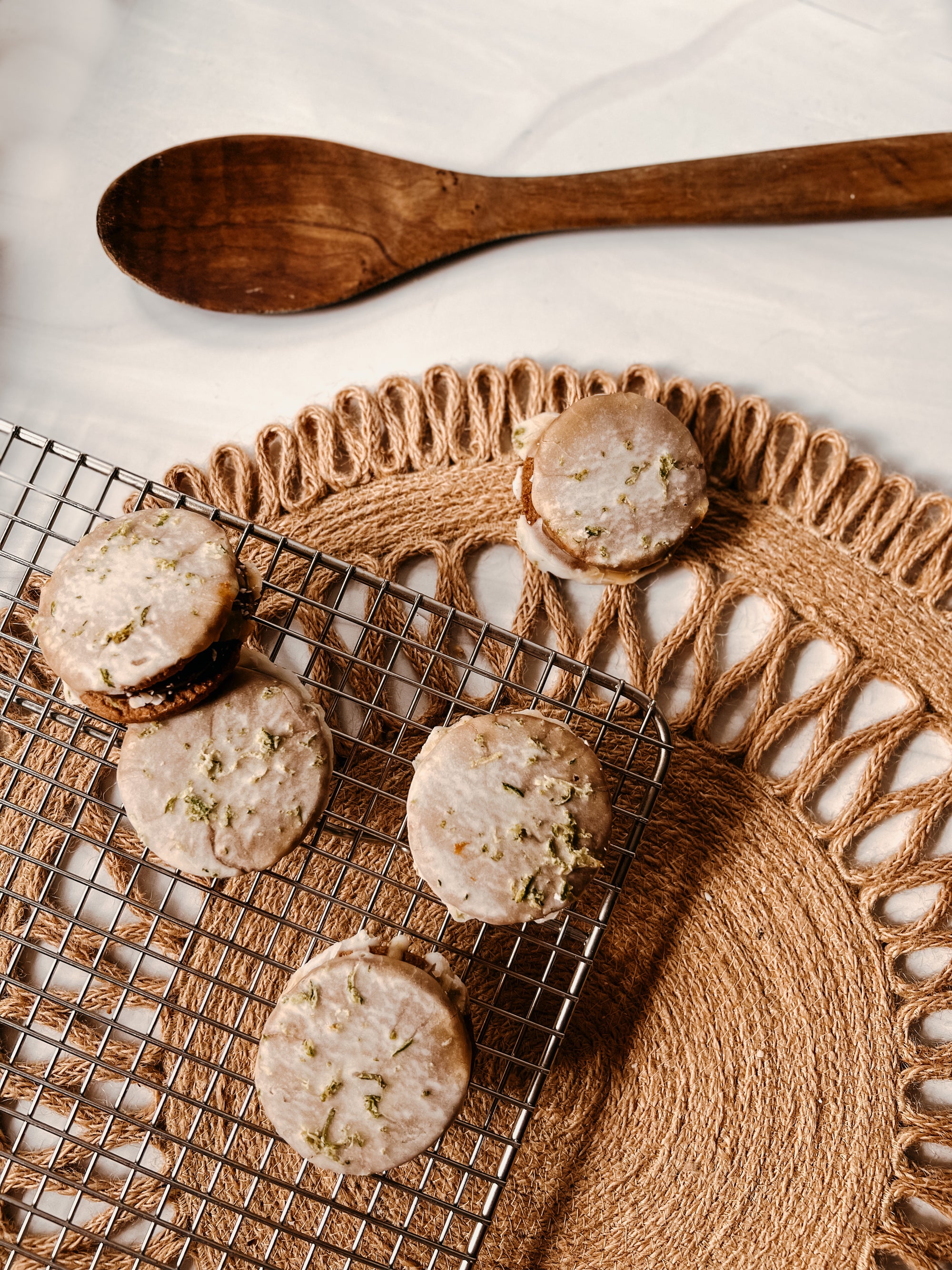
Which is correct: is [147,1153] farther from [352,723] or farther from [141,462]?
[141,462]

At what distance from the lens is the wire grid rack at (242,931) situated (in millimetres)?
1385

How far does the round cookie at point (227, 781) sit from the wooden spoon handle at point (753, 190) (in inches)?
35.9

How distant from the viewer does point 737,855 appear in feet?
4.90

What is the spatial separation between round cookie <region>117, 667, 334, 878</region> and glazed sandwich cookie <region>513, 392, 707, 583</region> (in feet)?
1.64

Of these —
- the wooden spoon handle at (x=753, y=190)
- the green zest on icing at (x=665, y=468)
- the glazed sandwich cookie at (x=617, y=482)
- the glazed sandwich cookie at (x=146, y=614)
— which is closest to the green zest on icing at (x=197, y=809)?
the glazed sandwich cookie at (x=146, y=614)


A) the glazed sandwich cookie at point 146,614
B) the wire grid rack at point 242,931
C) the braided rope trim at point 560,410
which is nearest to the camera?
the glazed sandwich cookie at point 146,614

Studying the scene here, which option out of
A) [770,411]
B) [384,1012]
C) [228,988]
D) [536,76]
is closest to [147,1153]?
[228,988]

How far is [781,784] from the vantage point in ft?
4.94

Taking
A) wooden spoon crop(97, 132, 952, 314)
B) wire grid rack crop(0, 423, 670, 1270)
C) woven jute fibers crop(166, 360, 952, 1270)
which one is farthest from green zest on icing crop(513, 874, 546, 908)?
wooden spoon crop(97, 132, 952, 314)

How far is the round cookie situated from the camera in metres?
1.28

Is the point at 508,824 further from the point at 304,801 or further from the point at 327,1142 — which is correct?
the point at 327,1142

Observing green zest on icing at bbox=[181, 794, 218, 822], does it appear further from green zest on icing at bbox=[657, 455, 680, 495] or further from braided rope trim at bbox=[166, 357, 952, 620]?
green zest on icing at bbox=[657, 455, 680, 495]

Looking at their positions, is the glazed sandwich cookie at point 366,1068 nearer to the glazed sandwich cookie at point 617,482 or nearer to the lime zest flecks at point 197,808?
the lime zest flecks at point 197,808

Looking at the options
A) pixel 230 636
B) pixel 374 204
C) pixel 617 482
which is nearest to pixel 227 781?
pixel 230 636
